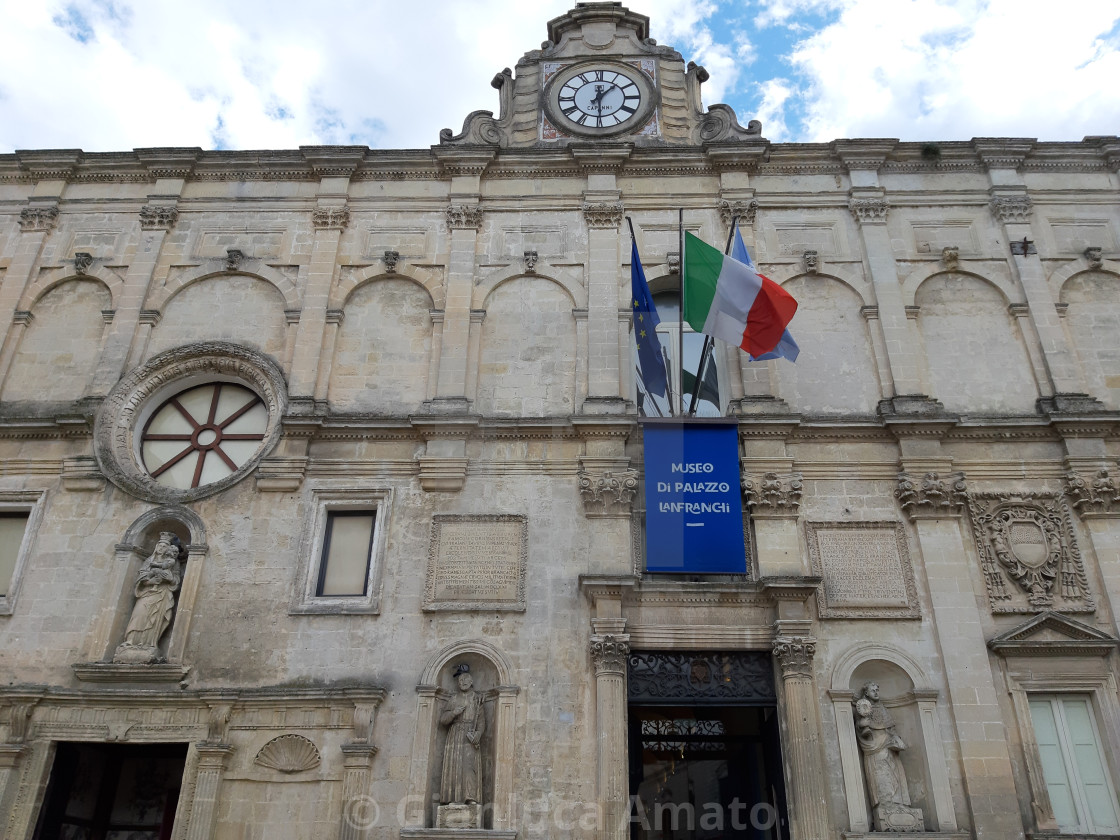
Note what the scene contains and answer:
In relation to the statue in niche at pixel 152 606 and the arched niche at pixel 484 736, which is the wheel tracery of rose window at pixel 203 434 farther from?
the arched niche at pixel 484 736

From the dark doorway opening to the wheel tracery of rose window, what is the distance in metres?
4.27

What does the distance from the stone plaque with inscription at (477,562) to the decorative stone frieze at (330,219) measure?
6499 millimetres

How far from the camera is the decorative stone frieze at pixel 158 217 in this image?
16438mm

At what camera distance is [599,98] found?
17797mm

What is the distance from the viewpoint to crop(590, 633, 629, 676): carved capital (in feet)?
39.7

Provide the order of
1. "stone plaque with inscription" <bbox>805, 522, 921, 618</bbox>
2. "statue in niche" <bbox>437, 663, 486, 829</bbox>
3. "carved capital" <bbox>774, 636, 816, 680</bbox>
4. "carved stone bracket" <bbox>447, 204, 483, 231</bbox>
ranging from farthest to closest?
"carved stone bracket" <bbox>447, 204, 483, 231</bbox> < "stone plaque with inscription" <bbox>805, 522, 921, 618</bbox> < "carved capital" <bbox>774, 636, 816, 680</bbox> < "statue in niche" <bbox>437, 663, 486, 829</bbox>

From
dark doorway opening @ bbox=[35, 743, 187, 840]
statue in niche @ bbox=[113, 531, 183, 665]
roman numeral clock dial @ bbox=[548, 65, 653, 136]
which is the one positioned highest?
roman numeral clock dial @ bbox=[548, 65, 653, 136]

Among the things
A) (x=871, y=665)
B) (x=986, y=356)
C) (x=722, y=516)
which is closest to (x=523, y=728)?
(x=722, y=516)

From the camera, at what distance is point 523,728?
39.2ft

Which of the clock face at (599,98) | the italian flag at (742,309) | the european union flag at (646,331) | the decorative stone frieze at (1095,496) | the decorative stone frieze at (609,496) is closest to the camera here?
the decorative stone frieze at (1095,496)

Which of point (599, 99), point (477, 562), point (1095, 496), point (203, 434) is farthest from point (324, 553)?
point (1095, 496)

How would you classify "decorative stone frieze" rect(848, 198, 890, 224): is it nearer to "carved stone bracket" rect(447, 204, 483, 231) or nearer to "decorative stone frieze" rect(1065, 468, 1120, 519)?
"decorative stone frieze" rect(1065, 468, 1120, 519)

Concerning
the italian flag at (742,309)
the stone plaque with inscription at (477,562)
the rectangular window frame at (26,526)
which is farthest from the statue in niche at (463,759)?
the rectangular window frame at (26,526)

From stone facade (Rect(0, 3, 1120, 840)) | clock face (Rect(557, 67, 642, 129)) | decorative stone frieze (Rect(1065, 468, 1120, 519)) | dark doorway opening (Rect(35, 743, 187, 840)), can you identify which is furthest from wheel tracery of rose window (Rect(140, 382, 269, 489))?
decorative stone frieze (Rect(1065, 468, 1120, 519))
